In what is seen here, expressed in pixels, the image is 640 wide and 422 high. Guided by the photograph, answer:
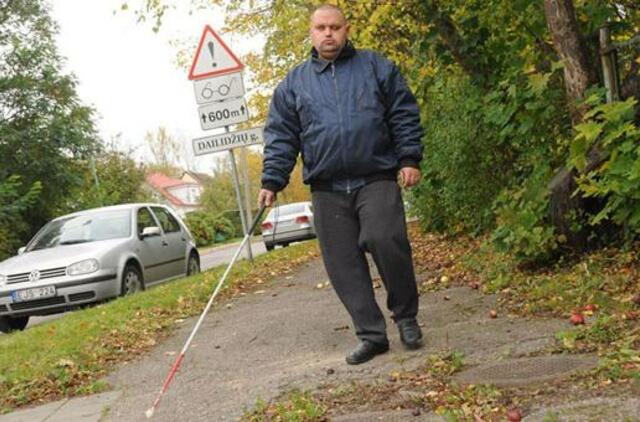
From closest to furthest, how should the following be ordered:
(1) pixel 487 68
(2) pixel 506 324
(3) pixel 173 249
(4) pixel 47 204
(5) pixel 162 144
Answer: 1. (2) pixel 506 324
2. (1) pixel 487 68
3. (3) pixel 173 249
4. (4) pixel 47 204
5. (5) pixel 162 144

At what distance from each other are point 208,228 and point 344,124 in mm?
45025

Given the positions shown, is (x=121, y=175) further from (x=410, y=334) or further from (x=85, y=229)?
(x=410, y=334)

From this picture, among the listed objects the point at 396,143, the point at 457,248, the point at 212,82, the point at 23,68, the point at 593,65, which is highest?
the point at 23,68

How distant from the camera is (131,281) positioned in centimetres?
1105

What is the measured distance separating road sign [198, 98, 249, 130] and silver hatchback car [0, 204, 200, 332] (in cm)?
200

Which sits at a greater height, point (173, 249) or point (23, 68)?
point (23, 68)

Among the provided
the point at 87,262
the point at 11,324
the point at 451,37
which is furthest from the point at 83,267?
the point at 451,37

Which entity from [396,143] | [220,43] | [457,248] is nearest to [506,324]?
[396,143]

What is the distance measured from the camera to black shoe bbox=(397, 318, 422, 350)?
456cm

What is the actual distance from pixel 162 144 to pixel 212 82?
89.6m

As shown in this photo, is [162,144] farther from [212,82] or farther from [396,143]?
[396,143]

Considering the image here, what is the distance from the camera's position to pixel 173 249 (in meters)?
12.7

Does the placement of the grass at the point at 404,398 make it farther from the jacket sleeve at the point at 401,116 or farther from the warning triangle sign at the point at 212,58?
the warning triangle sign at the point at 212,58

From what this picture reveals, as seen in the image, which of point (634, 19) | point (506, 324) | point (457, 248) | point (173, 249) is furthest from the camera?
point (173, 249)
